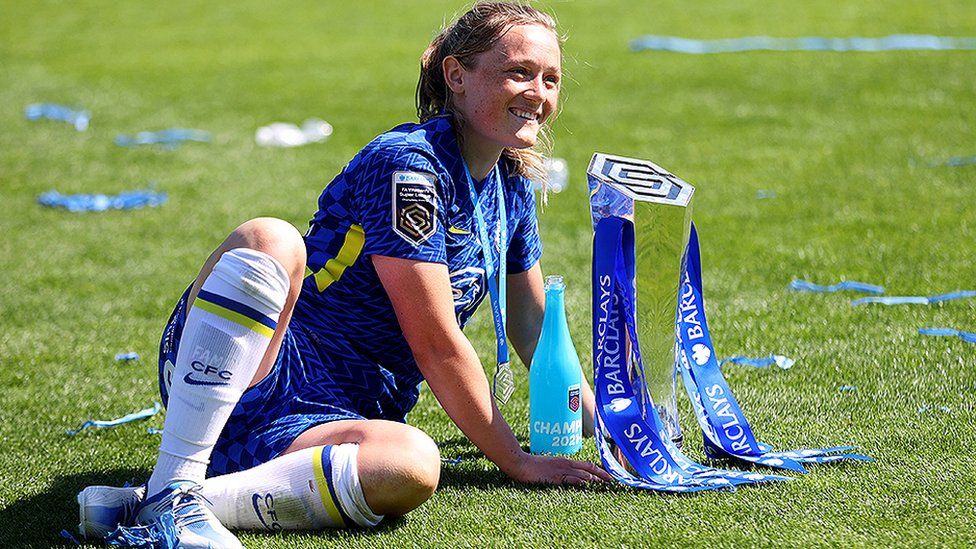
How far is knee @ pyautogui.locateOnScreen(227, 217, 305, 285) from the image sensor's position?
10.2 ft

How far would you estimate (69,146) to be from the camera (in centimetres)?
1004

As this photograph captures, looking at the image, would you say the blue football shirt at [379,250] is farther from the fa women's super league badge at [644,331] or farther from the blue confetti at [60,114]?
the blue confetti at [60,114]

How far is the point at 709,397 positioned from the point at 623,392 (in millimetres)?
312

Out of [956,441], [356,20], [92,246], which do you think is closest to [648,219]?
[956,441]

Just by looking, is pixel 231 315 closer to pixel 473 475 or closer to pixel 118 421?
pixel 473 475

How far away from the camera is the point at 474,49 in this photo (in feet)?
11.5

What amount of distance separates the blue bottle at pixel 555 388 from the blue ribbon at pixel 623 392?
0.36 m

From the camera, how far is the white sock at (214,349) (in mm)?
3072

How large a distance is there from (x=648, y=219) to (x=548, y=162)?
667 mm

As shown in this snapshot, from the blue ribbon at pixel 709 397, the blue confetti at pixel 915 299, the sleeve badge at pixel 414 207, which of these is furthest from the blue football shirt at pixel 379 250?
the blue confetti at pixel 915 299

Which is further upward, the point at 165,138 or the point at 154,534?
the point at 154,534

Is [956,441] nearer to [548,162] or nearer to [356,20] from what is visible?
[548,162]

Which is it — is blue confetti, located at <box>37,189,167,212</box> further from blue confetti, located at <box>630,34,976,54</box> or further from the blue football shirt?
blue confetti, located at <box>630,34,976,54</box>

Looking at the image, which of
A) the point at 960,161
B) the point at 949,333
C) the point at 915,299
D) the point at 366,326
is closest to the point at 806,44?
the point at 960,161
